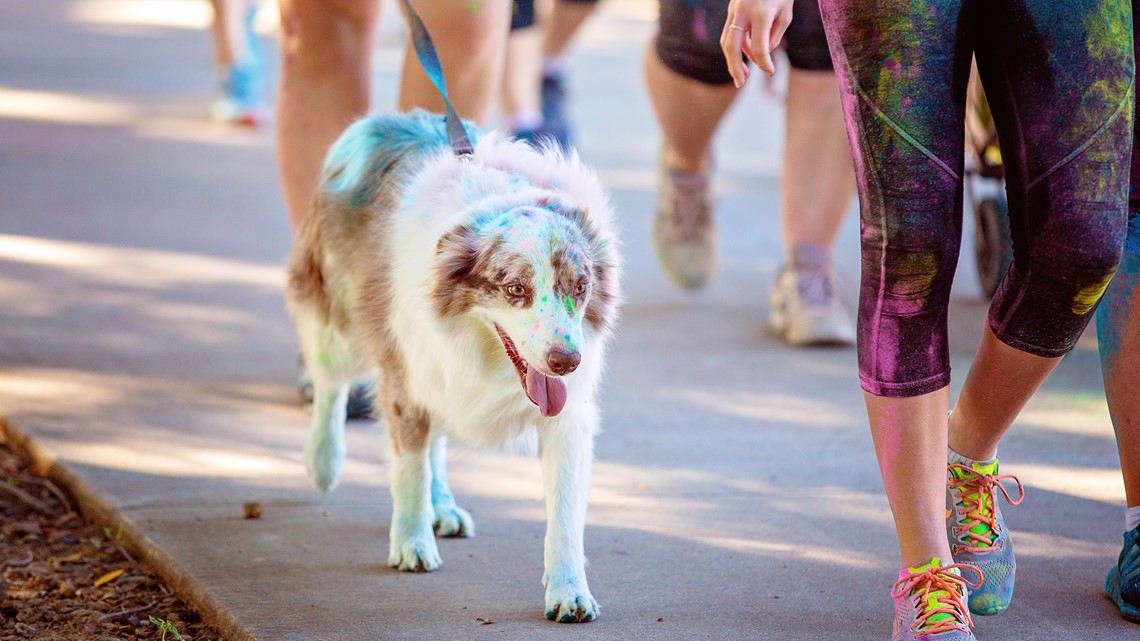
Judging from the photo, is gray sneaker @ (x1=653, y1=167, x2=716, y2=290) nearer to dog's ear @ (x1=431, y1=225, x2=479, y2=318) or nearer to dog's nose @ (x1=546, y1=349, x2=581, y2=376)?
dog's ear @ (x1=431, y1=225, x2=479, y2=318)

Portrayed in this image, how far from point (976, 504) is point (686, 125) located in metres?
2.85

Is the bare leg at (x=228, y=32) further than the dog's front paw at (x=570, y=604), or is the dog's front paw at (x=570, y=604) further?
the bare leg at (x=228, y=32)

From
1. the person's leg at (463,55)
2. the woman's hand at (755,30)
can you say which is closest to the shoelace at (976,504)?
the woman's hand at (755,30)

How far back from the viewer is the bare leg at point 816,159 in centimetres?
528

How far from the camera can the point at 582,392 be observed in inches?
122

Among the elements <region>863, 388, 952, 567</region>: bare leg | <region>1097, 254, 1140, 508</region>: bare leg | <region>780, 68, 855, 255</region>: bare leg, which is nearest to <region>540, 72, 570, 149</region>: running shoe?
<region>780, 68, 855, 255</region>: bare leg

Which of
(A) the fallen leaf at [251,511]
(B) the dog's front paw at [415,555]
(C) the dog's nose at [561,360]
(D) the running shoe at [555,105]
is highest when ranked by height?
(C) the dog's nose at [561,360]

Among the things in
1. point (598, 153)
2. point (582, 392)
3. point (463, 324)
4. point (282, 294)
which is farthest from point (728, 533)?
point (598, 153)

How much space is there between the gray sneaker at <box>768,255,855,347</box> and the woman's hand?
8.59 ft

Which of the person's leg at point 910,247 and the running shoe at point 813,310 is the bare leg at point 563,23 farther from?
the person's leg at point 910,247

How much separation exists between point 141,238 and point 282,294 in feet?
3.42

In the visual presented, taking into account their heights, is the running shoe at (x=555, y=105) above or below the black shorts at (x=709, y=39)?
below

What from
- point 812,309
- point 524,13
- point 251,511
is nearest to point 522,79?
point 524,13

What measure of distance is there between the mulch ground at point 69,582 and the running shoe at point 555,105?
4454mm
